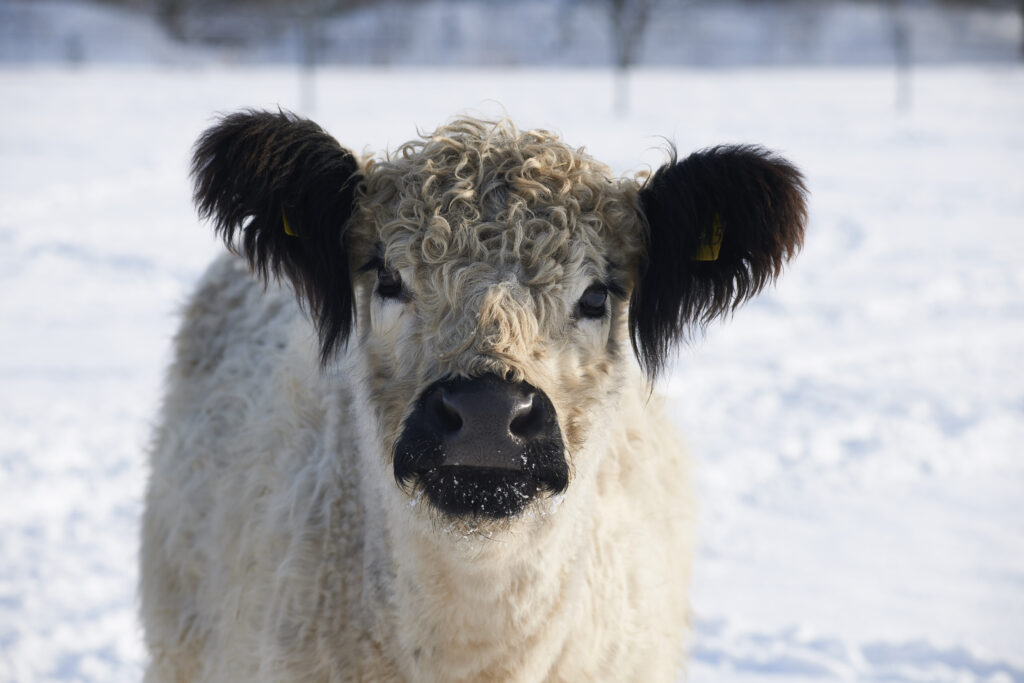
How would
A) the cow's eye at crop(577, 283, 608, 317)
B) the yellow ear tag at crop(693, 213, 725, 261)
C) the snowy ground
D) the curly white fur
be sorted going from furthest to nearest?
the snowy ground, the yellow ear tag at crop(693, 213, 725, 261), the cow's eye at crop(577, 283, 608, 317), the curly white fur

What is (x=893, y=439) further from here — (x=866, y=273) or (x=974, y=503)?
(x=866, y=273)

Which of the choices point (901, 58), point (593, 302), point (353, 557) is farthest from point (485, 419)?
point (901, 58)

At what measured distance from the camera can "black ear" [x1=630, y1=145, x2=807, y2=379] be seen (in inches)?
110

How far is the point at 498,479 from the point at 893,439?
18.0 ft

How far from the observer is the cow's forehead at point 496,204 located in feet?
8.60

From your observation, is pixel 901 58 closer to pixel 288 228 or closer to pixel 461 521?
pixel 288 228

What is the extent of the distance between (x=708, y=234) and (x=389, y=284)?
944 millimetres

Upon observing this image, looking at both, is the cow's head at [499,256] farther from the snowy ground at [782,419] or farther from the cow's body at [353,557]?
the snowy ground at [782,419]

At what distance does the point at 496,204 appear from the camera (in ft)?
8.96

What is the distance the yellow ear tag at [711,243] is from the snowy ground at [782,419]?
66 centimetres

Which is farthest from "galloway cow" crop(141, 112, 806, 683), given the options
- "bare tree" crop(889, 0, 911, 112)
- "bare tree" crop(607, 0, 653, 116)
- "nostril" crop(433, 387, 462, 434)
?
"bare tree" crop(607, 0, 653, 116)

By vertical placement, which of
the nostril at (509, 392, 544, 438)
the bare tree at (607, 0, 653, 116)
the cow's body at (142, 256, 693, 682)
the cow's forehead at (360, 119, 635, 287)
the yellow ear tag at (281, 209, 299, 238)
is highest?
the bare tree at (607, 0, 653, 116)

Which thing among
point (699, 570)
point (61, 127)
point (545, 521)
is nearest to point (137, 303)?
point (699, 570)

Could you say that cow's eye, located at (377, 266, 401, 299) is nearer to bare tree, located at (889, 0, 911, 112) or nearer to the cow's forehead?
the cow's forehead
